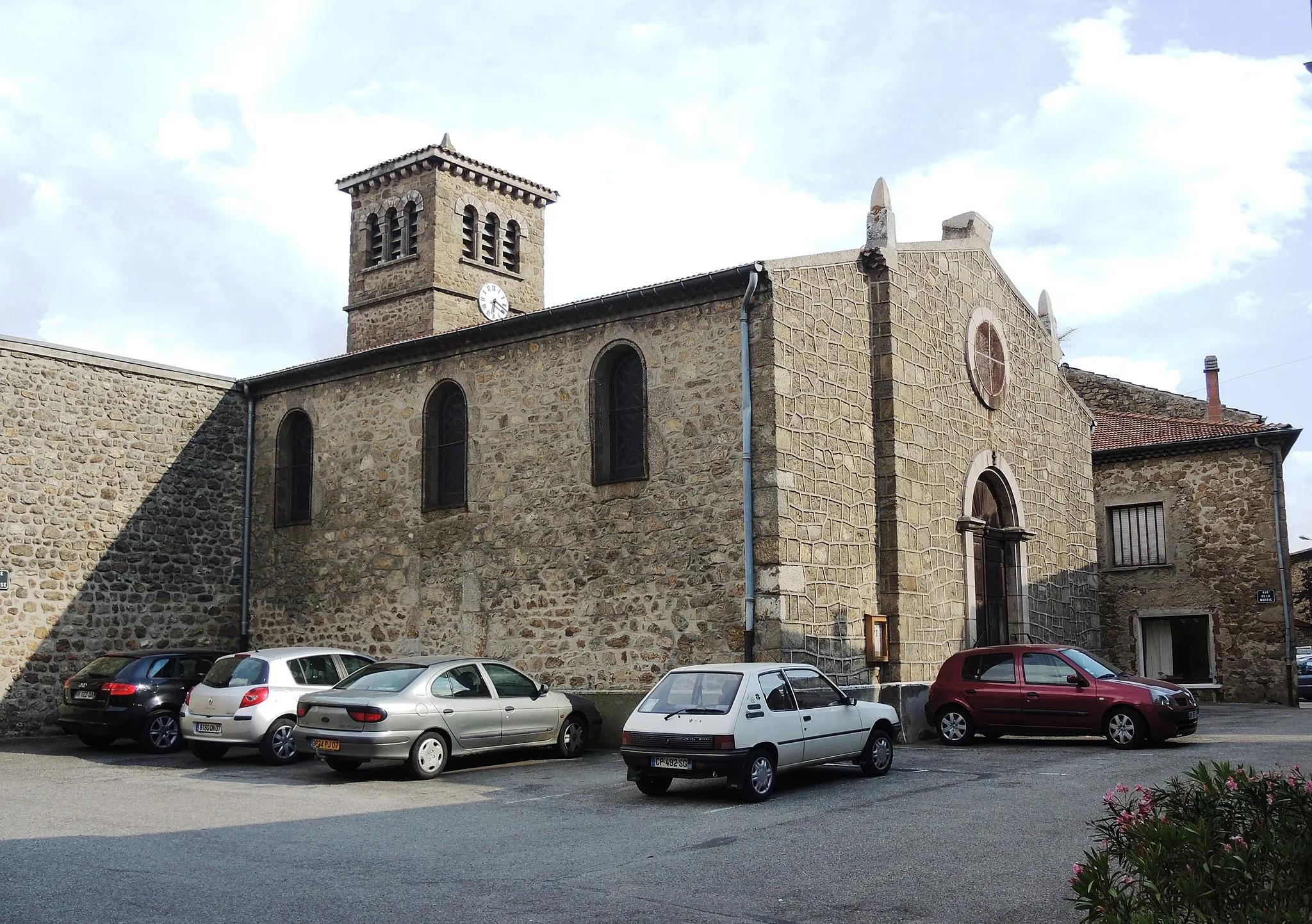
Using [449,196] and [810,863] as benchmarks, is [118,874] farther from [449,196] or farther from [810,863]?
[449,196]

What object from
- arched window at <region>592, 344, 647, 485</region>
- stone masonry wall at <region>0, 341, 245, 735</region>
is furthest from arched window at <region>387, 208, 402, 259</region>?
arched window at <region>592, 344, 647, 485</region>

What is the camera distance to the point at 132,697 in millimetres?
15516

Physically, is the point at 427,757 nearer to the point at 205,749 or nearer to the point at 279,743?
the point at 279,743

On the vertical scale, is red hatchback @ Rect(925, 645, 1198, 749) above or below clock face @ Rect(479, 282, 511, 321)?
below

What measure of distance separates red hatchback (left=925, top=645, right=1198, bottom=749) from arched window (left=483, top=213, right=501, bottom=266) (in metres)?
18.0

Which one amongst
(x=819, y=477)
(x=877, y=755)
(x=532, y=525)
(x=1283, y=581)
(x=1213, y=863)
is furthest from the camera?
(x=1283, y=581)

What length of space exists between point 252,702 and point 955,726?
8816 mm

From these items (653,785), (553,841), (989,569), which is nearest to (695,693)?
(653,785)

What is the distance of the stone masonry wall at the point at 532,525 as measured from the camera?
15516 mm

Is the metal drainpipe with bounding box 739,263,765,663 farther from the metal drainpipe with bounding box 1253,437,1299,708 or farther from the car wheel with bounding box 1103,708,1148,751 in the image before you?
the metal drainpipe with bounding box 1253,437,1299,708

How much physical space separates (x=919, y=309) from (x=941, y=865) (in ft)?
39.2

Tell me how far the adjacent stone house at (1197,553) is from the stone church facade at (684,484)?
4576 millimetres

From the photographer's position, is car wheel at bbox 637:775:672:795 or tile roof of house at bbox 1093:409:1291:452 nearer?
car wheel at bbox 637:775:672:795

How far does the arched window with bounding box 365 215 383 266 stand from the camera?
2984 centimetres
